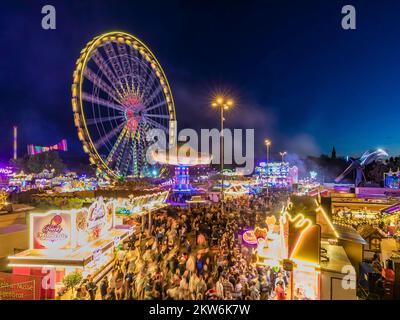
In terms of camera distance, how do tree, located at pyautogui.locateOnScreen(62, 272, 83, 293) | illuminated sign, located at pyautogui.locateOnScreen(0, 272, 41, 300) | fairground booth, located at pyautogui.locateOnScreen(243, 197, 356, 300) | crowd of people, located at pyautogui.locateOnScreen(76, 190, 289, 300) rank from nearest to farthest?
fairground booth, located at pyautogui.locateOnScreen(243, 197, 356, 300) < illuminated sign, located at pyautogui.locateOnScreen(0, 272, 41, 300) < crowd of people, located at pyautogui.locateOnScreen(76, 190, 289, 300) < tree, located at pyautogui.locateOnScreen(62, 272, 83, 293)

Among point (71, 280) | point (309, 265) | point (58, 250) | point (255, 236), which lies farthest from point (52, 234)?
point (255, 236)

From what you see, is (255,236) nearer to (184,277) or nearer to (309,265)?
(184,277)

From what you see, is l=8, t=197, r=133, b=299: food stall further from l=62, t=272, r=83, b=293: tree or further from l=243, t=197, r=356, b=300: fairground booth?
l=243, t=197, r=356, b=300: fairground booth

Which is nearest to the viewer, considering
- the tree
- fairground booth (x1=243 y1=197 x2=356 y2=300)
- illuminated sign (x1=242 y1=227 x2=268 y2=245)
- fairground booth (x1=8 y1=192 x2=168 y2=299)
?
fairground booth (x1=243 y1=197 x2=356 y2=300)

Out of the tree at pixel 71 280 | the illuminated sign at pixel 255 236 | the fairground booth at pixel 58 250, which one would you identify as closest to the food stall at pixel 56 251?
the fairground booth at pixel 58 250

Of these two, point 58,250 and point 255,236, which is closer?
point 58,250

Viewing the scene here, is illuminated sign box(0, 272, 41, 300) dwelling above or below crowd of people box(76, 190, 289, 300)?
above

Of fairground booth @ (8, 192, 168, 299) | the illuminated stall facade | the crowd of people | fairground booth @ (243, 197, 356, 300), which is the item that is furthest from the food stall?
the illuminated stall facade

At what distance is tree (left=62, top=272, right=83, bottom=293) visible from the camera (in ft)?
21.9

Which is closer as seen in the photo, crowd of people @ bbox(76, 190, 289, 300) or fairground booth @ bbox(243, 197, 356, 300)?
fairground booth @ bbox(243, 197, 356, 300)

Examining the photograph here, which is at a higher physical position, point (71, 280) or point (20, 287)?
point (20, 287)

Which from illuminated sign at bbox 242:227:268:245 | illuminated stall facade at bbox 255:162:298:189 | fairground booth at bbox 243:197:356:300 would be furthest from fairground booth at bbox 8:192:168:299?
illuminated stall facade at bbox 255:162:298:189

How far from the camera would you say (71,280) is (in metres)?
6.71
